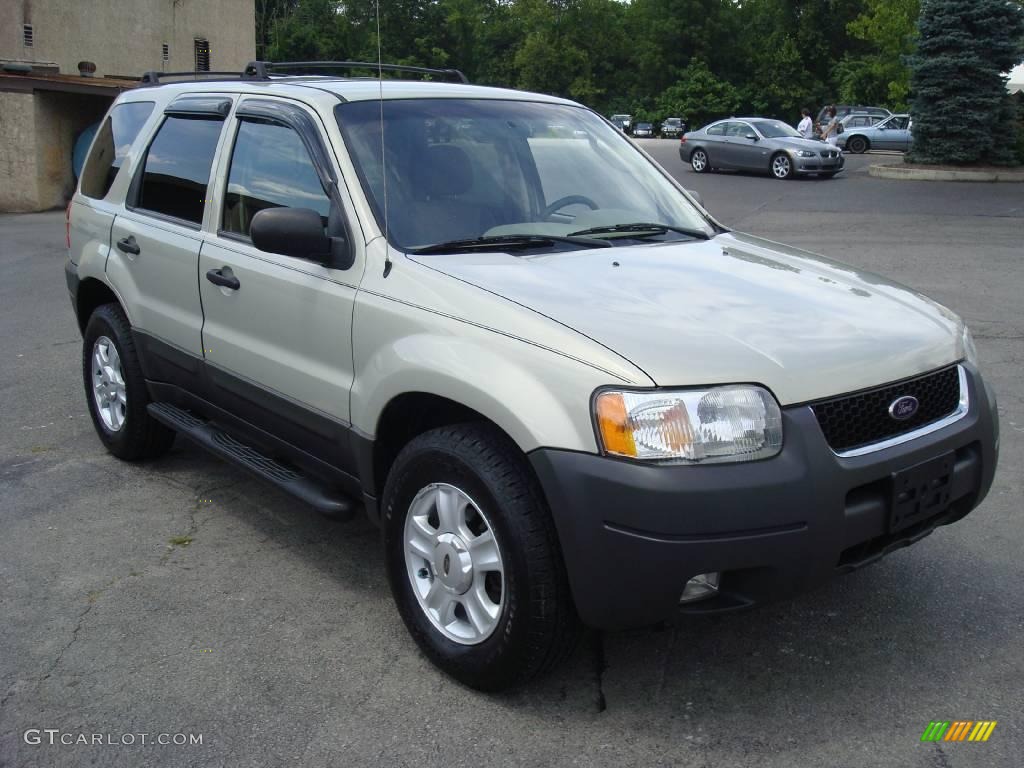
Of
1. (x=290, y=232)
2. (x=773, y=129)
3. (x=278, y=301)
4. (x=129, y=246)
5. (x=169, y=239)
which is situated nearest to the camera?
(x=290, y=232)

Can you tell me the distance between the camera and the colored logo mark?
313cm

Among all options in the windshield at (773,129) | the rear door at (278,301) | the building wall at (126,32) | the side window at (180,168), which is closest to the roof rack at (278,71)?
the side window at (180,168)

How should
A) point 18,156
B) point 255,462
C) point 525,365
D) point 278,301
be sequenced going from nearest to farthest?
point 525,365, point 278,301, point 255,462, point 18,156

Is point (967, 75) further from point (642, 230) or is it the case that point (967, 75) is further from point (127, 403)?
point (127, 403)

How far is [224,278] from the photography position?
14.3ft

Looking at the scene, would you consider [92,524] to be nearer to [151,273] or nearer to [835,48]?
[151,273]

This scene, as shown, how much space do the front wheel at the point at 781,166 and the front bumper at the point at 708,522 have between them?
2289cm

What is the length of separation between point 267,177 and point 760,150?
74.0 ft

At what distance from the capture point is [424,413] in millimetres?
3645

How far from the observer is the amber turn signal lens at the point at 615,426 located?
2.90m

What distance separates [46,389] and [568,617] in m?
5.20

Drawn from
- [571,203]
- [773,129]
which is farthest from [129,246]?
[773,129]

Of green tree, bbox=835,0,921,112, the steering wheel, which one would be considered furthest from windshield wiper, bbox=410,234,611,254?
green tree, bbox=835,0,921,112


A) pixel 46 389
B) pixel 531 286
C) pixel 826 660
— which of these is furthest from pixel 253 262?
pixel 46 389
